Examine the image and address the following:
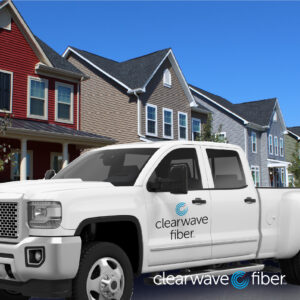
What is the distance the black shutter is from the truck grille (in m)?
16.2

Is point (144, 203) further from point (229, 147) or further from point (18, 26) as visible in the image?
point (18, 26)

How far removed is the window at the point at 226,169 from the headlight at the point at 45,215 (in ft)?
8.05

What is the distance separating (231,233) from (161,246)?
3.94 feet

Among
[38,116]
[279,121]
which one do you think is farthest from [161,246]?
[279,121]

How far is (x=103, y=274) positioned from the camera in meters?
5.13

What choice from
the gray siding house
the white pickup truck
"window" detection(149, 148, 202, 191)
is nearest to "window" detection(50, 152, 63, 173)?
the white pickup truck

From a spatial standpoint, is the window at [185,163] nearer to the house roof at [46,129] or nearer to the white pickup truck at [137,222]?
the white pickup truck at [137,222]

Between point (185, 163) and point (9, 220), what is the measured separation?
2284 millimetres

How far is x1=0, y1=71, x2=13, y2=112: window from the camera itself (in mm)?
20656

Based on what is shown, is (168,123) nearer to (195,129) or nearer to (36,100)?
(195,129)

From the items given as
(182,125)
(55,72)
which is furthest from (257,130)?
(55,72)

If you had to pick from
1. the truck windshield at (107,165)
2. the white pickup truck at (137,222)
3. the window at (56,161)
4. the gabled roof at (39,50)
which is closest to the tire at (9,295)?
the white pickup truck at (137,222)

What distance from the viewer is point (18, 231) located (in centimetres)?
491

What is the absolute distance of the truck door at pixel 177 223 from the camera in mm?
5629
